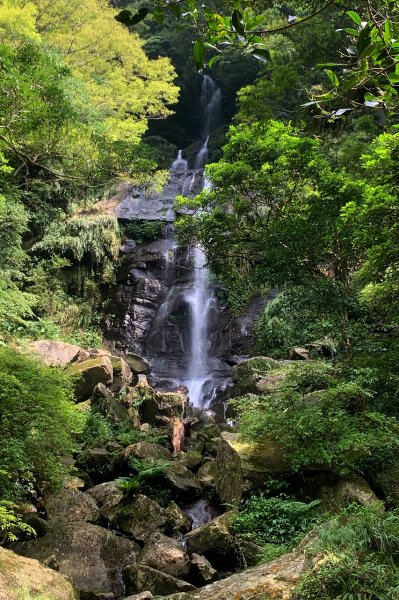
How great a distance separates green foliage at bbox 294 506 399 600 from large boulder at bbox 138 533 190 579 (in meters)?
2.56

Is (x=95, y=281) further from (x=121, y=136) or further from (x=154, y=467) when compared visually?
(x=154, y=467)

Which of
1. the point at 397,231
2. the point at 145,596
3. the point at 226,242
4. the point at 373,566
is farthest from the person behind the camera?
the point at 226,242

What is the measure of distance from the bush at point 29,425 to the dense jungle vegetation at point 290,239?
0.07ft

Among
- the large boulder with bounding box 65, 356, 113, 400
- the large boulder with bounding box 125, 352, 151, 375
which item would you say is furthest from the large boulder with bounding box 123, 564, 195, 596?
the large boulder with bounding box 125, 352, 151, 375

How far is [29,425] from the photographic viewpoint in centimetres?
520

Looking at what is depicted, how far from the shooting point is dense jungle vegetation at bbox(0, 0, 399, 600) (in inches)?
96.3

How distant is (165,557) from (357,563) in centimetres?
311

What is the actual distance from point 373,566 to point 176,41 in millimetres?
26316

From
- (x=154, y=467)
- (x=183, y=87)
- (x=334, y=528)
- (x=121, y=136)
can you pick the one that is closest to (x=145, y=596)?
(x=334, y=528)

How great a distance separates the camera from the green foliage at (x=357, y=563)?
2.39 m

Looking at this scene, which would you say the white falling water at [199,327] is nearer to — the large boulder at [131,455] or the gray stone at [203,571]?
the large boulder at [131,455]

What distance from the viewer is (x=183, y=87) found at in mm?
26922

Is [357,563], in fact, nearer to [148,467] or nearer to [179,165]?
[148,467]

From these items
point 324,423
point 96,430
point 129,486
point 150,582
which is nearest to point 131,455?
point 129,486
